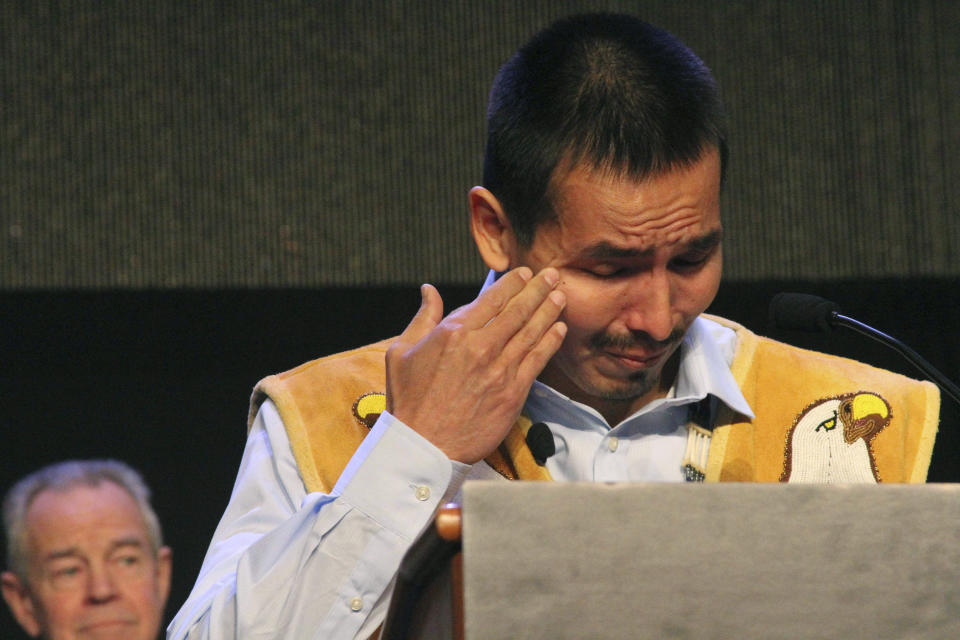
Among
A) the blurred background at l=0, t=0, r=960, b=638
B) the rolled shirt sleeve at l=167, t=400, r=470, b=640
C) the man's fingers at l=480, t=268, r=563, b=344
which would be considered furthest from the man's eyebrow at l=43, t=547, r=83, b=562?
the man's fingers at l=480, t=268, r=563, b=344

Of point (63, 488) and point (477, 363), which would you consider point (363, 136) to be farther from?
point (477, 363)

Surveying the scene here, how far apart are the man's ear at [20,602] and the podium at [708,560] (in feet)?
6.02

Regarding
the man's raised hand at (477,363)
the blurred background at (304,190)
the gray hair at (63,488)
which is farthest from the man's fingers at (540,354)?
the gray hair at (63,488)

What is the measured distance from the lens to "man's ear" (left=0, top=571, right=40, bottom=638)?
2332mm

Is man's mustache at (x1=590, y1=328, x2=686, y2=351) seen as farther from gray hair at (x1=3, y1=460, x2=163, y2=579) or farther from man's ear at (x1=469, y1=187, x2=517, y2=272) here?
gray hair at (x1=3, y1=460, x2=163, y2=579)

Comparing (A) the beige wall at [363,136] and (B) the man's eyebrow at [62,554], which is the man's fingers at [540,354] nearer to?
(A) the beige wall at [363,136]

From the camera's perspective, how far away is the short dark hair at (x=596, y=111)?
144cm

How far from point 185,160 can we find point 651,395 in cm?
129

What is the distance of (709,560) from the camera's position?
77 cm

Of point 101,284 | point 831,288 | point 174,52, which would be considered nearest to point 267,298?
point 101,284

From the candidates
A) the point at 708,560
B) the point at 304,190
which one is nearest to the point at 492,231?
the point at 708,560

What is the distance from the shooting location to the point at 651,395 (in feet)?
5.45

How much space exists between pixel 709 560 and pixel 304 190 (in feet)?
6.21

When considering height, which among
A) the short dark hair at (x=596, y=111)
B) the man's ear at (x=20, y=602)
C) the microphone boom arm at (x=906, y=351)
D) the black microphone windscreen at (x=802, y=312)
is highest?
the short dark hair at (x=596, y=111)
